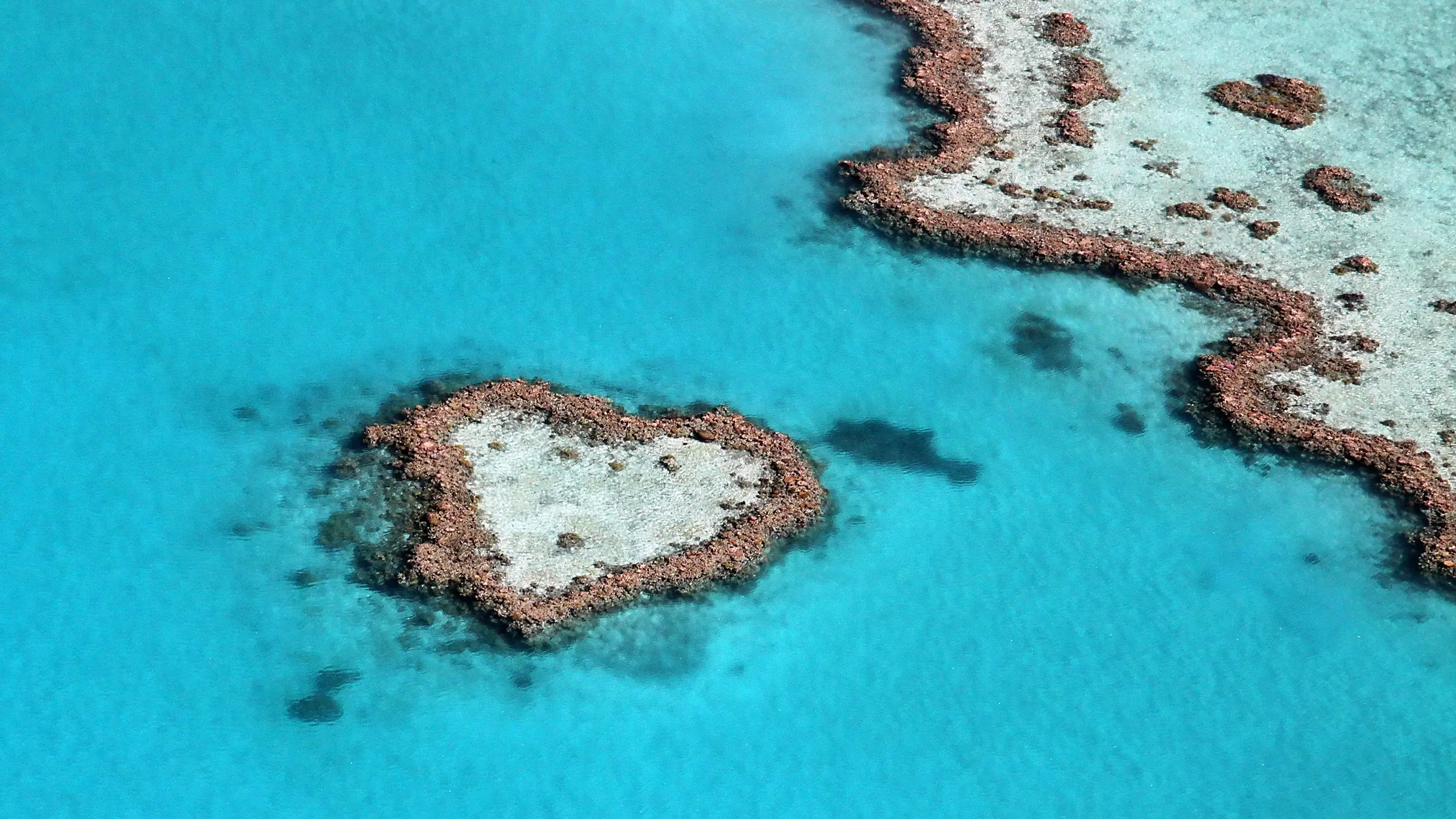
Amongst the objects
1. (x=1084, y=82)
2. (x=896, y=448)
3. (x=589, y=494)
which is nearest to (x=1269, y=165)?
(x=1084, y=82)

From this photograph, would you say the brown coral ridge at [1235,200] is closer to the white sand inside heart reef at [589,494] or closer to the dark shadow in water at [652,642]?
the white sand inside heart reef at [589,494]

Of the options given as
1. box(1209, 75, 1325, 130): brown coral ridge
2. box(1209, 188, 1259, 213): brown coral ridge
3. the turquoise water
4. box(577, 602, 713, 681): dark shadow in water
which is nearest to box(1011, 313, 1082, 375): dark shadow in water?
the turquoise water

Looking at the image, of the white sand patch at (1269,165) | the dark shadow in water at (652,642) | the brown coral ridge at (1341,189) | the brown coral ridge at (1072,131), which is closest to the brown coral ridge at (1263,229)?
the white sand patch at (1269,165)

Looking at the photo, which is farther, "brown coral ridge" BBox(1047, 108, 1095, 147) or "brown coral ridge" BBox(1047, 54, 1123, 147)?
"brown coral ridge" BBox(1047, 54, 1123, 147)

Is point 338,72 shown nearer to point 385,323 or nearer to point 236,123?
point 236,123

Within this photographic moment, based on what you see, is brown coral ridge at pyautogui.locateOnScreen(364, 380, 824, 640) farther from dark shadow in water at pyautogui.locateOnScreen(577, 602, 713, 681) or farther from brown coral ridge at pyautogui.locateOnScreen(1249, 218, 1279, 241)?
brown coral ridge at pyautogui.locateOnScreen(1249, 218, 1279, 241)

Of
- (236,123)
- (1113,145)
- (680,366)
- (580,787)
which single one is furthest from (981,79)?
(580,787)
